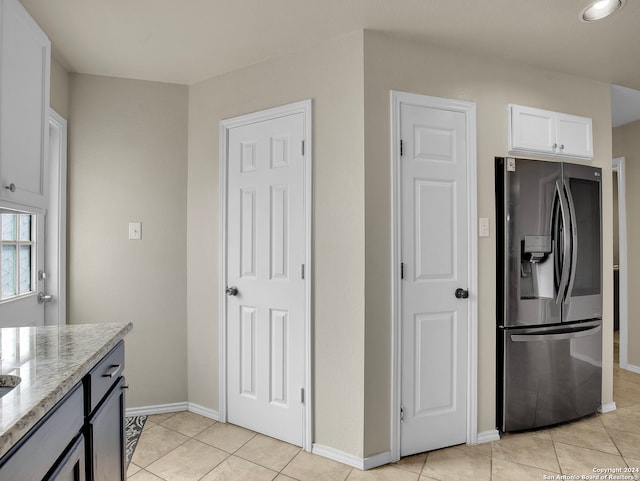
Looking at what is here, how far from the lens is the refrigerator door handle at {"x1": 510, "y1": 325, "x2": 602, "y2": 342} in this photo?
8.27 ft

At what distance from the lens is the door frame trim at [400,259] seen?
89.0 inches

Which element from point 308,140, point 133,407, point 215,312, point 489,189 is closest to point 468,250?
point 489,189

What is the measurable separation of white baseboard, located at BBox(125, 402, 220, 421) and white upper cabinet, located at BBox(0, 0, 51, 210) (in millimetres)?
1777

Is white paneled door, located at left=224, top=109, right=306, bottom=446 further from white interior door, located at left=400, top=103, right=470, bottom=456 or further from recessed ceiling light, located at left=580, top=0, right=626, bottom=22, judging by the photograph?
recessed ceiling light, located at left=580, top=0, right=626, bottom=22

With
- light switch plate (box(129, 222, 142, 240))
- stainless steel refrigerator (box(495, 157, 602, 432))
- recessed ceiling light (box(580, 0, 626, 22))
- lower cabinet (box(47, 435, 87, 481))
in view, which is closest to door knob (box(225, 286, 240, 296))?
light switch plate (box(129, 222, 142, 240))

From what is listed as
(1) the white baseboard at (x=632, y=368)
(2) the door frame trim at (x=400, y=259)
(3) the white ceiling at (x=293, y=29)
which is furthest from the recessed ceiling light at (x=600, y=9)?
(1) the white baseboard at (x=632, y=368)

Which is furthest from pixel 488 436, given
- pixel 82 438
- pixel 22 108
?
pixel 22 108

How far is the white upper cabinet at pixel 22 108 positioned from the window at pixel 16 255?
0.62 m

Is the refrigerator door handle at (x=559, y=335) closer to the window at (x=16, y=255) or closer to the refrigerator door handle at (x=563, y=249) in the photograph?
the refrigerator door handle at (x=563, y=249)

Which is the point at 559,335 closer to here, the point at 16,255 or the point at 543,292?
the point at 543,292

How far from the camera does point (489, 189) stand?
2.50 metres

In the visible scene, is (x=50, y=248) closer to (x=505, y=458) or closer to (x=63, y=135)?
(x=63, y=135)

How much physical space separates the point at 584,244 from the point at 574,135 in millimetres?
755

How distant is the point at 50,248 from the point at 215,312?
1142 millimetres
